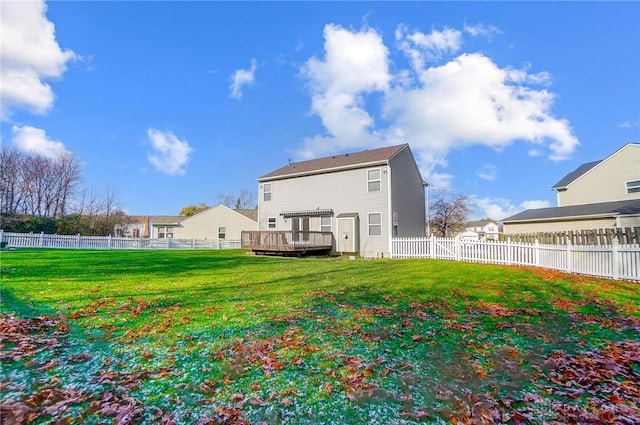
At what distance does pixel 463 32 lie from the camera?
46.3 feet

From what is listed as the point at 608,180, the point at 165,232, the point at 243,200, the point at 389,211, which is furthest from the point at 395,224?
the point at 243,200

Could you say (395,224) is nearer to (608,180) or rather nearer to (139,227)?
(608,180)

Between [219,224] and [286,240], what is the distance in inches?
842

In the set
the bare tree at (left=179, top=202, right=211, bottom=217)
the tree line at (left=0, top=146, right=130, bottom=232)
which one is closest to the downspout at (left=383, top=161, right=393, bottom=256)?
the tree line at (left=0, top=146, right=130, bottom=232)

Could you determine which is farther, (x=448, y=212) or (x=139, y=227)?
(x=139, y=227)

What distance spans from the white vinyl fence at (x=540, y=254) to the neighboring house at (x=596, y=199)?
9.53 meters

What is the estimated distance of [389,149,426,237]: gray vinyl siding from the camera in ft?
58.7

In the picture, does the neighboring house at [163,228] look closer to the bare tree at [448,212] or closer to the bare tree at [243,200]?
the bare tree at [243,200]

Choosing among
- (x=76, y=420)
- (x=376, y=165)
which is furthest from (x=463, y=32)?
(x=76, y=420)

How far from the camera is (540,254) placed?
11562mm

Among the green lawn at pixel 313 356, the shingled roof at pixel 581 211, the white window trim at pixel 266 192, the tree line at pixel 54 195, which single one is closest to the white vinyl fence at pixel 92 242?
the tree line at pixel 54 195

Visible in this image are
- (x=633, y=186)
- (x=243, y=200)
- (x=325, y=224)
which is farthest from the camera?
(x=243, y=200)

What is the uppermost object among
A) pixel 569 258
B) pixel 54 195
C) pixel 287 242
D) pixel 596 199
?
pixel 54 195

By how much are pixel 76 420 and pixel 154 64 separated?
610 inches
